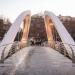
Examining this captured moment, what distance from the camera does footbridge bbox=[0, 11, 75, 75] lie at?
413 inches

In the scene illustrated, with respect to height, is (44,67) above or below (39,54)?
below

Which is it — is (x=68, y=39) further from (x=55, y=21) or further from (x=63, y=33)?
(x=55, y=21)

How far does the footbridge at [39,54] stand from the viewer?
1048 centimetres

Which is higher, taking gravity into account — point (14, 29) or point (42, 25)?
point (42, 25)

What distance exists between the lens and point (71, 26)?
9100cm

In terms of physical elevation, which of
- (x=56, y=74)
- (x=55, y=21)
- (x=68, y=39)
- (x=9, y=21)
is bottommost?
(x=56, y=74)

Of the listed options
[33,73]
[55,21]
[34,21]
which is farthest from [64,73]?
[34,21]

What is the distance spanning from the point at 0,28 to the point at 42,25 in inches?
Result: 1407

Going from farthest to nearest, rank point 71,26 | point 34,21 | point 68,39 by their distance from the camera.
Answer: point 34,21 < point 71,26 < point 68,39

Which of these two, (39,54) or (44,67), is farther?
(39,54)

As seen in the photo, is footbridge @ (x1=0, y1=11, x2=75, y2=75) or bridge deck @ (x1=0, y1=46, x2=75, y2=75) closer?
bridge deck @ (x1=0, y1=46, x2=75, y2=75)

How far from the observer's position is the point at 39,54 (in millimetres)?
21000

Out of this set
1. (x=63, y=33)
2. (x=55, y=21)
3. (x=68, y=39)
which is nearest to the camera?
(x=68, y=39)

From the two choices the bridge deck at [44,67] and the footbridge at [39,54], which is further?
the footbridge at [39,54]
